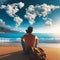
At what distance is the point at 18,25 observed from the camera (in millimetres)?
8898

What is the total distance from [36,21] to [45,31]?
51cm

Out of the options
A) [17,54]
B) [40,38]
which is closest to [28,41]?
[17,54]

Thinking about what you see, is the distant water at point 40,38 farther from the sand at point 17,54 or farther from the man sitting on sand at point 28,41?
the man sitting on sand at point 28,41

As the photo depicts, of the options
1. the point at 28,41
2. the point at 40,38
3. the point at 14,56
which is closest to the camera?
the point at 14,56

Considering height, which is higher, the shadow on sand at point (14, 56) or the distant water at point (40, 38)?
the distant water at point (40, 38)

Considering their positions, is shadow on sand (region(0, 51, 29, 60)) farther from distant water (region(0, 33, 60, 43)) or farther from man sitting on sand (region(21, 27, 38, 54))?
distant water (region(0, 33, 60, 43))

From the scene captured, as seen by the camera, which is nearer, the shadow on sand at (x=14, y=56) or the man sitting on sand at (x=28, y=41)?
the shadow on sand at (x=14, y=56)

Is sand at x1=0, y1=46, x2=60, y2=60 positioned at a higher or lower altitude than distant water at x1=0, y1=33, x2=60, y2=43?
lower

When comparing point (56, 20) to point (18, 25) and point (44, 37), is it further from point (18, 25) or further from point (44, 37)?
point (18, 25)

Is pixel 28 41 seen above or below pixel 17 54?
above

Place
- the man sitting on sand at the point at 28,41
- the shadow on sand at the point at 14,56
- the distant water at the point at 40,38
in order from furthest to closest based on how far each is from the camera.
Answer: the distant water at the point at 40,38, the man sitting on sand at the point at 28,41, the shadow on sand at the point at 14,56

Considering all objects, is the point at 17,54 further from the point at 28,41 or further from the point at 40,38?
the point at 40,38

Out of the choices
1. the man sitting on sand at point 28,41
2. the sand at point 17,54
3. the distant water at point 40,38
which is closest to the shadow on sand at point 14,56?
the sand at point 17,54

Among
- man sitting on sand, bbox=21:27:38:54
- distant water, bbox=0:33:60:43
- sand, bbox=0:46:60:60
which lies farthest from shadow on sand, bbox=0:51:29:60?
distant water, bbox=0:33:60:43
